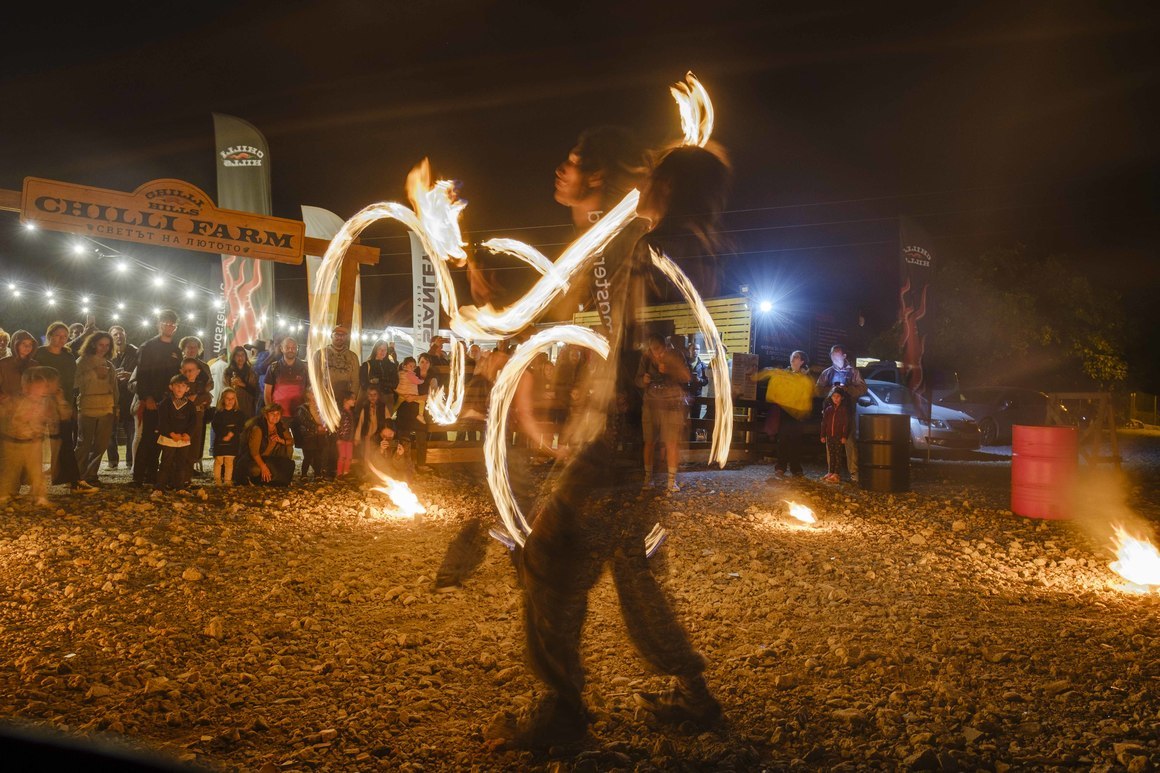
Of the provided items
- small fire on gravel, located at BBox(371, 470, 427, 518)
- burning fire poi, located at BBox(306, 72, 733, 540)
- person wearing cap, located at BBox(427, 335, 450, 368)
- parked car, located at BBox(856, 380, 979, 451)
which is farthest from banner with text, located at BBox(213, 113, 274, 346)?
parked car, located at BBox(856, 380, 979, 451)

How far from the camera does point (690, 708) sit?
10.7 ft

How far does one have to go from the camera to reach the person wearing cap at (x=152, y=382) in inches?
375

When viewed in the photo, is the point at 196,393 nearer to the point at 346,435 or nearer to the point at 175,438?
the point at 175,438

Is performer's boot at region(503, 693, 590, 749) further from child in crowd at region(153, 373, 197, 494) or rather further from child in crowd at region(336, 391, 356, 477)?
child in crowd at region(336, 391, 356, 477)

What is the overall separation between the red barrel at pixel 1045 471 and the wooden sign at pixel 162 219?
439 inches

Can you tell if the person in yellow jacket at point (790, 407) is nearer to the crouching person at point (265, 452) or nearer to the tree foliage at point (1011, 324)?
the crouching person at point (265, 452)

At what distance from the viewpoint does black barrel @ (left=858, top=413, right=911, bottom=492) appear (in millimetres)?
10695

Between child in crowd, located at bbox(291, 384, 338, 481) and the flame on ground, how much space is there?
9.13m

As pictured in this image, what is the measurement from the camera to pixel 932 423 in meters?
17.1

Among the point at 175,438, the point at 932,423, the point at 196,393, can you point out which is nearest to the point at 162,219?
the point at 196,393

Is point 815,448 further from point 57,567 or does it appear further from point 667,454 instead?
point 57,567

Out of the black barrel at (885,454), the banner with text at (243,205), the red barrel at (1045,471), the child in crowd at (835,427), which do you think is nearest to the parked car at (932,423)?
the child in crowd at (835,427)

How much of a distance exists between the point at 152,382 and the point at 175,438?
4.64 feet

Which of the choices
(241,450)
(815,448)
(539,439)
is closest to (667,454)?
(539,439)
